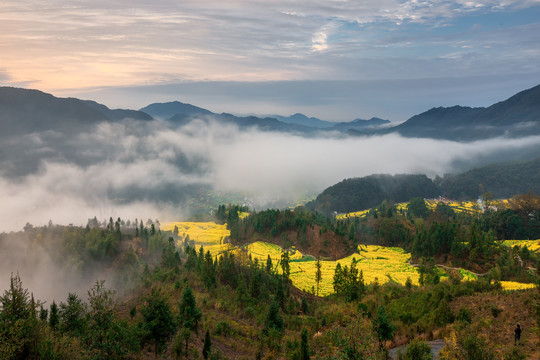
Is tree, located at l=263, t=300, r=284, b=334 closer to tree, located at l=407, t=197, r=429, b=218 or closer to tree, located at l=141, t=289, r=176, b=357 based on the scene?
tree, located at l=141, t=289, r=176, b=357

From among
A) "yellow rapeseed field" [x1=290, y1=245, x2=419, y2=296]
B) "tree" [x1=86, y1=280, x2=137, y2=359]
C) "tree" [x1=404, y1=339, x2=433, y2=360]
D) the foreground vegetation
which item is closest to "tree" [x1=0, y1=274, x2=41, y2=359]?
the foreground vegetation

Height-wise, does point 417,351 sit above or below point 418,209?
above

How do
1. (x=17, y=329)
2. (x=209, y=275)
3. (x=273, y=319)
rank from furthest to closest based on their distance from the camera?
(x=209, y=275) → (x=273, y=319) → (x=17, y=329)

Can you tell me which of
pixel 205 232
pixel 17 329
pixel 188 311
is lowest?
pixel 205 232

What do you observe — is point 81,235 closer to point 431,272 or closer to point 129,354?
point 129,354

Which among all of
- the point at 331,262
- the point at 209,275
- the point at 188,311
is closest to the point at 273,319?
the point at 188,311

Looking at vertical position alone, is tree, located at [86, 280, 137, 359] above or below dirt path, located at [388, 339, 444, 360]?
above

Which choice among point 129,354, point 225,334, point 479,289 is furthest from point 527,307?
point 129,354

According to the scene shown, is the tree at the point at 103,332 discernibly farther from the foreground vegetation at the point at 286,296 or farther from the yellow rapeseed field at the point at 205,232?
the yellow rapeseed field at the point at 205,232

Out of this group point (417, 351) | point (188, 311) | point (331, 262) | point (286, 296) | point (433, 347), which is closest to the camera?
point (417, 351)

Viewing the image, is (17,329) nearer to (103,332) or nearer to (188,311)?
(103,332)

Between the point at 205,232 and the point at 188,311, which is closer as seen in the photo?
the point at 188,311
